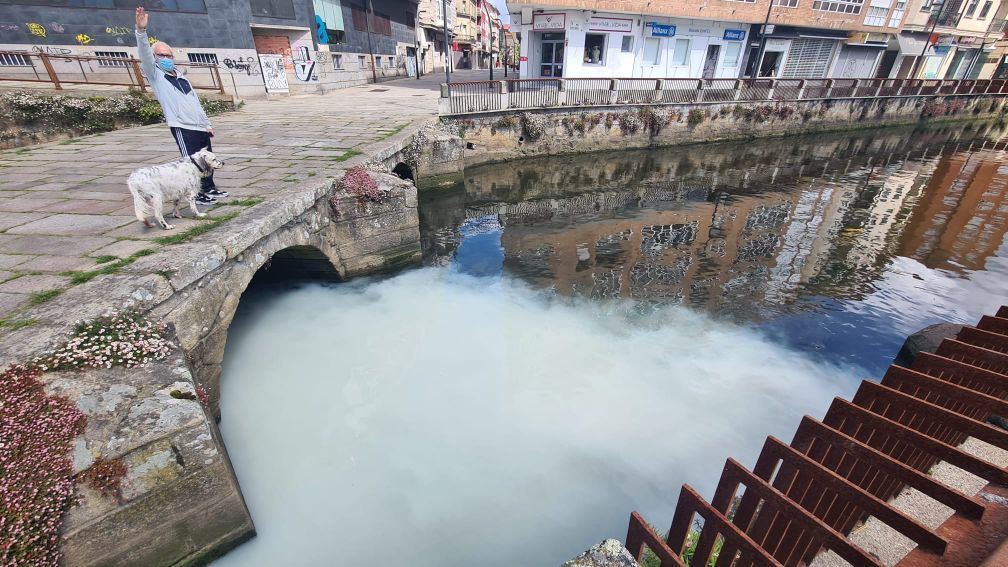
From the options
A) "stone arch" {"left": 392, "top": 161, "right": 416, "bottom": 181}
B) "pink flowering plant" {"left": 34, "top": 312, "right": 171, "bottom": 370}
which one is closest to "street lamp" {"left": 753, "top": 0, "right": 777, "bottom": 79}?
"stone arch" {"left": 392, "top": 161, "right": 416, "bottom": 181}

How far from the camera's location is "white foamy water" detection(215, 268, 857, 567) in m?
4.16

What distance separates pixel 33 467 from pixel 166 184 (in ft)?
10.3

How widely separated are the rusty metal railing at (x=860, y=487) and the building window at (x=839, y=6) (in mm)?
33761

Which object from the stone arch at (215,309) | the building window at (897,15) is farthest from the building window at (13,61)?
the building window at (897,15)

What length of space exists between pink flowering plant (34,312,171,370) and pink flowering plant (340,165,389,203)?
408 centimetres

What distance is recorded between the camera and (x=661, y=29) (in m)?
23.3

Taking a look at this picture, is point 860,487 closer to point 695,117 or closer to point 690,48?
point 695,117

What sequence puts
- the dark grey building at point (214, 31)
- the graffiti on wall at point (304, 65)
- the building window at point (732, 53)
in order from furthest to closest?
the building window at point (732, 53), the graffiti on wall at point (304, 65), the dark grey building at point (214, 31)

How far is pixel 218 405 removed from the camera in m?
4.72

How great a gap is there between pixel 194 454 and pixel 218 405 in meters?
1.95

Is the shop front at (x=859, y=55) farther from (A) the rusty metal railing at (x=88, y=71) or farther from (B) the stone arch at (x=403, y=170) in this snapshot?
(A) the rusty metal railing at (x=88, y=71)

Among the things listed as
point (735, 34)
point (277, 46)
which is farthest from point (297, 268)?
point (735, 34)

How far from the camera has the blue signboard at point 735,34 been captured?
25.5 meters

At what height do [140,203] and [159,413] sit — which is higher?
[140,203]
